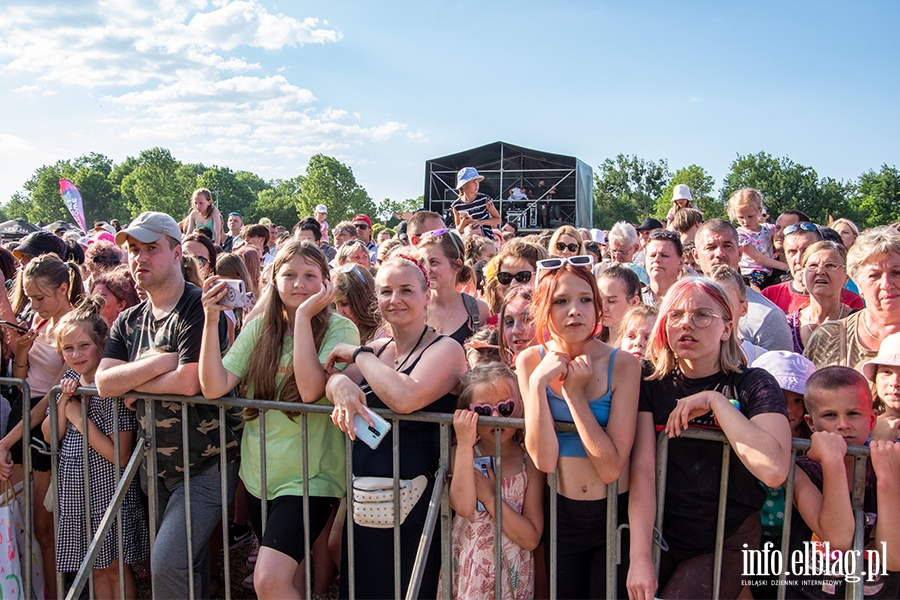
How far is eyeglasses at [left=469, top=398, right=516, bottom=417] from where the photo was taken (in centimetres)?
282

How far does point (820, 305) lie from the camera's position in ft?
13.4

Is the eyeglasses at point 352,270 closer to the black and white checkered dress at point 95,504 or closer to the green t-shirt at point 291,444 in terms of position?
the green t-shirt at point 291,444

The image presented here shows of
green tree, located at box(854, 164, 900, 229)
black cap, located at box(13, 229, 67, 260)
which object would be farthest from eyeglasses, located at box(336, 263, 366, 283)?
green tree, located at box(854, 164, 900, 229)

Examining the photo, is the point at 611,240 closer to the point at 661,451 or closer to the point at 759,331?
the point at 759,331

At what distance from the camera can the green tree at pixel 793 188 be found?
60.5 m

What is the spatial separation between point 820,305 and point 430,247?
2.55m

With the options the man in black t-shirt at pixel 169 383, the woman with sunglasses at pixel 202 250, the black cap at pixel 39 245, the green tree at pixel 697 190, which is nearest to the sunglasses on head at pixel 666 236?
the man in black t-shirt at pixel 169 383

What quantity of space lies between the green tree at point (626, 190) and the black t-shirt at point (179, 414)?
250ft

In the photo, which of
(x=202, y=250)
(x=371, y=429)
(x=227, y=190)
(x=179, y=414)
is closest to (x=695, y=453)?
(x=371, y=429)

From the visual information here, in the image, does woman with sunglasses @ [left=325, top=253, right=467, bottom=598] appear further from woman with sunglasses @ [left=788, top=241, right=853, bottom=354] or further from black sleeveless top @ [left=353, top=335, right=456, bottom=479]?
woman with sunglasses @ [left=788, top=241, right=853, bottom=354]

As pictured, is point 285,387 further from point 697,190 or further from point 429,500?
point 697,190

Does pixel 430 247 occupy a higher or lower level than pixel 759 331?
higher

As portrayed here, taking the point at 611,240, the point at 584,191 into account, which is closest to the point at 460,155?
the point at 584,191

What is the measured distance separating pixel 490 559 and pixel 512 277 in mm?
2164
